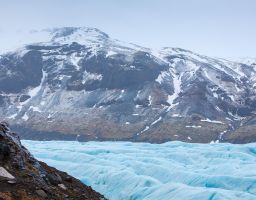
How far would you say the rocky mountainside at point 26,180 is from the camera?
1602 centimetres

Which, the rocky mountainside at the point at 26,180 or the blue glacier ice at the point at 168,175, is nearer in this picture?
the rocky mountainside at the point at 26,180

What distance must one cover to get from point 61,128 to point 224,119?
60.7 metres

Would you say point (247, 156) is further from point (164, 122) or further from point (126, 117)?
point (126, 117)

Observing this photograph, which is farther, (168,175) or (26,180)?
(168,175)

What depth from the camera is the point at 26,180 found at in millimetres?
17078

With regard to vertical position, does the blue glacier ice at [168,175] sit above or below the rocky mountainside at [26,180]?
below

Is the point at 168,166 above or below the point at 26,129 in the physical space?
above

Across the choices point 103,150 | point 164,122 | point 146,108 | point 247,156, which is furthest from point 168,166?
point 146,108

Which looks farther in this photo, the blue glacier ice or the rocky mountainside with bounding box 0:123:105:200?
the blue glacier ice

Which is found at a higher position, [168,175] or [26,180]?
[26,180]

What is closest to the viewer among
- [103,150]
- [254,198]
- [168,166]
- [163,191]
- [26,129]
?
[254,198]

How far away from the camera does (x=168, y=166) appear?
55.5 meters

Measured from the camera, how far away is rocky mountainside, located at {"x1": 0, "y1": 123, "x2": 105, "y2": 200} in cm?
1602

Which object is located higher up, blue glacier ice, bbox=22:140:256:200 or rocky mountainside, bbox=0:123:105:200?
rocky mountainside, bbox=0:123:105:200
